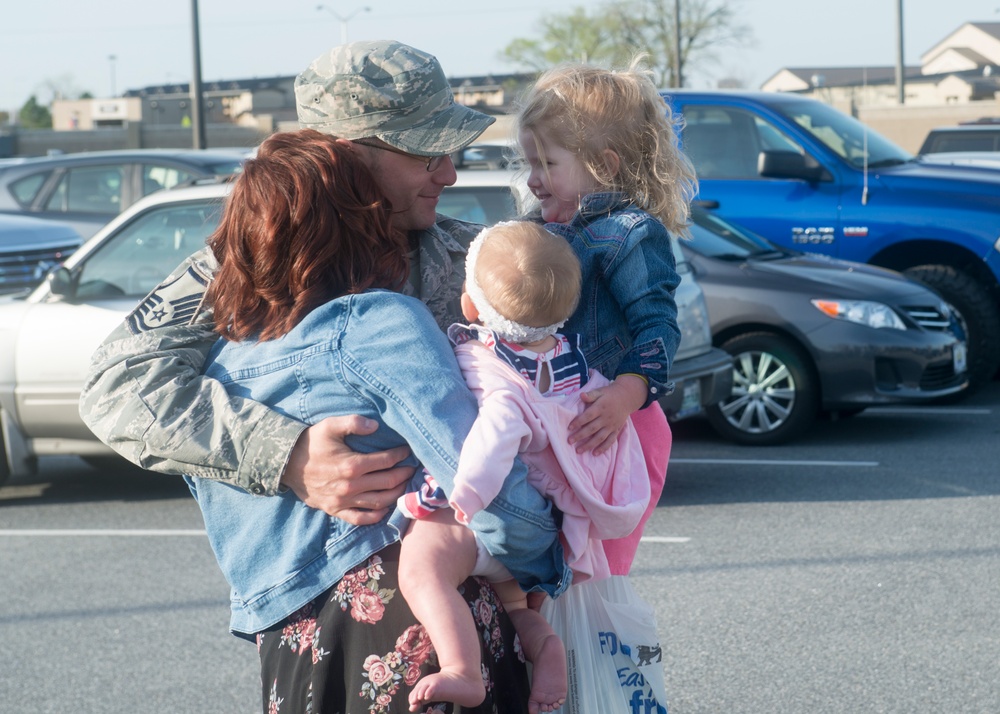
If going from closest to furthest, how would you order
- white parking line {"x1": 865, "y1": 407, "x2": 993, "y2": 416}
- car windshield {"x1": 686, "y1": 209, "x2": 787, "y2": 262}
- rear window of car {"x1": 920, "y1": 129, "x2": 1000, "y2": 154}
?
1. car windshield {"x1": 686, "y1": 209, "x2": 787, "y2": 262}
2. white parking line {"x1": 865, "y1": 407, "x2": 993, "y2": 416}
3. rear window of car {"x1": 920, "y1": 129, "x2": 1000, "y2": 154}

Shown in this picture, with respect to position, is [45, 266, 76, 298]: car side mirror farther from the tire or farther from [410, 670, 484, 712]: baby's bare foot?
[410, 670, 484, 712]: baby's bare foot

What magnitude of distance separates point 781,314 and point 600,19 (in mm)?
55207

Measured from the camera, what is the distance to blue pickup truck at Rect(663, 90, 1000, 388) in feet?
28.7

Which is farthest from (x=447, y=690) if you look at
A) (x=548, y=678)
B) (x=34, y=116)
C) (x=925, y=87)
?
(x=34, y=116)

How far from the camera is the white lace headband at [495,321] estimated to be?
1911 mm

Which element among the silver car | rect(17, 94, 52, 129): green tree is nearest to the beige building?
the silver car

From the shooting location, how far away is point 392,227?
202 cm

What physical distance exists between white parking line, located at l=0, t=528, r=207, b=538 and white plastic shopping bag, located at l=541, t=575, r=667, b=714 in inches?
166

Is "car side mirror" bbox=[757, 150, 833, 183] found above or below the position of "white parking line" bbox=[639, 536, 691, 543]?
above

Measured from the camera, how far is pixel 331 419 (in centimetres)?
186

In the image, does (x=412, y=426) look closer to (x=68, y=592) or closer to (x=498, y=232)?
(x=498, y=232)

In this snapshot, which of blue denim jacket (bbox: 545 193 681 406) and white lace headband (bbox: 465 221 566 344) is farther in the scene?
blue denim jacket (bbox: 545 193 681 406)

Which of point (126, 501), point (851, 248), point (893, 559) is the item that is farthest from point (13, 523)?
point (851, 248)

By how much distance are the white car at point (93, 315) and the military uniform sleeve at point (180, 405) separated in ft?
13.9
